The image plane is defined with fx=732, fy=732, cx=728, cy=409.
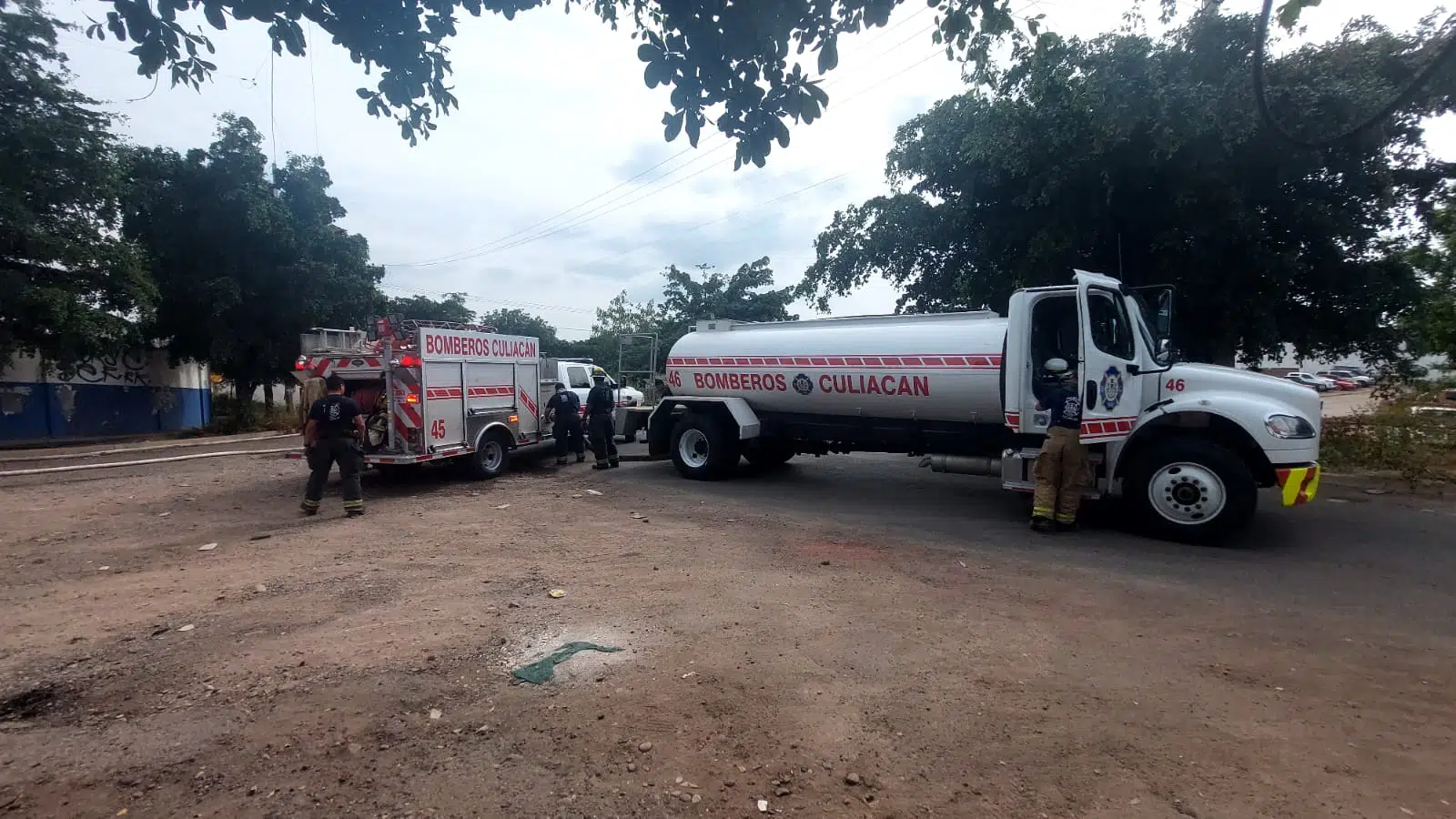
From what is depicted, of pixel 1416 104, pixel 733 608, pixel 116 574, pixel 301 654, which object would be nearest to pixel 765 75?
pixel 733 608

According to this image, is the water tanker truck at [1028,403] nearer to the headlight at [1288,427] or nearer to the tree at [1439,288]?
the headlight at [1288,427]

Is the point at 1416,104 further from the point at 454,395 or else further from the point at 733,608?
the point at 454,395

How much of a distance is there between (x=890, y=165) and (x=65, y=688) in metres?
13.0

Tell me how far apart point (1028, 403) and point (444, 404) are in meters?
7.57

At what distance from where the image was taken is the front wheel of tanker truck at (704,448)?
1091cm

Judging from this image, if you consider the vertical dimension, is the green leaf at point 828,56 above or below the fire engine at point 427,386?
above

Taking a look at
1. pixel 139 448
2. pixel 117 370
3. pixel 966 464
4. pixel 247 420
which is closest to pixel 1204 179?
pixel 966 464

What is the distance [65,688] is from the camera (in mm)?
3766

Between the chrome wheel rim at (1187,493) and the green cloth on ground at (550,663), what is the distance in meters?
5.67

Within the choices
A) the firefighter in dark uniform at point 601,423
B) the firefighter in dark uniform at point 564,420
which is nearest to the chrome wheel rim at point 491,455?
the firefighter in dark uniform at point 564,420

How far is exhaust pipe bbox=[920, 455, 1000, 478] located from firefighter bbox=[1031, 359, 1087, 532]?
1178 millimetres

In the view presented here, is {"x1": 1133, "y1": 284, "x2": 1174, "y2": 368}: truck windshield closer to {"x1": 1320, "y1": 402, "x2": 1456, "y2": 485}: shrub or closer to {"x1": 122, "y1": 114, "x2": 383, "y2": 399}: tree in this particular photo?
{"x1": 1320, "y1": 402, "x2": 1456, "y2": 485}: shrub

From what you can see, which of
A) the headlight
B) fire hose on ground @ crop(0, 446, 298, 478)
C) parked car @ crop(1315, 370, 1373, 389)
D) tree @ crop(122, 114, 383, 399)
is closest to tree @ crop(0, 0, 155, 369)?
tree @ crop(122, 114, 383, 399)

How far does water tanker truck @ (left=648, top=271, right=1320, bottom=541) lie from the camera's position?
6898 millimetres
